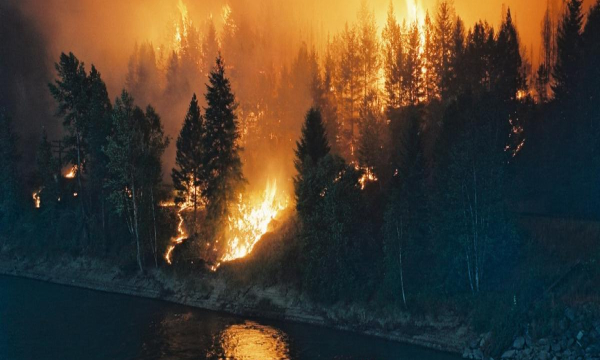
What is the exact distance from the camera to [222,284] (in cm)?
6488

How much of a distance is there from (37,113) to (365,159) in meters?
107

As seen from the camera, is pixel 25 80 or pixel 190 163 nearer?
pixel 190 163

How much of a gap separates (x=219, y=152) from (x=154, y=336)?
26885 mm

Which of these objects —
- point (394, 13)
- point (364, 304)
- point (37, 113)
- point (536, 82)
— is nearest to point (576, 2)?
point (536, 82)

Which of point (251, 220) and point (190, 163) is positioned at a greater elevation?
point (190, 163)

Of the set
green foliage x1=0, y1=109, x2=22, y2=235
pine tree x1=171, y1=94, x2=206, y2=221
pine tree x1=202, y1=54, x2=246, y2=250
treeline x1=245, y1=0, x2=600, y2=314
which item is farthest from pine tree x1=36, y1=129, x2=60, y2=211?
treeline x1=245, y1=0, x2=600, y2=314

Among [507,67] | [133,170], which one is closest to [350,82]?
[507,67]

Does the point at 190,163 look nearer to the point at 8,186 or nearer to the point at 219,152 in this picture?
the point at 219,152

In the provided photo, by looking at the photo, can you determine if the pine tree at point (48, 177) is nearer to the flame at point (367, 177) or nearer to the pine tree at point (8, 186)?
the pine tree at point (8, 186)

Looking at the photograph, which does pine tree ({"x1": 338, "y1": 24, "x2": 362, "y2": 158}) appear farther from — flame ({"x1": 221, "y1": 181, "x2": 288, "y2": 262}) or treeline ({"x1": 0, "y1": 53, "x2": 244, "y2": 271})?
→ treeline ({"x1": 0, "y1": 53, "x2": 244, "y2": 271})

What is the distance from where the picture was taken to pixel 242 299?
62000 millimetres

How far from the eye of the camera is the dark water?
4684 cm

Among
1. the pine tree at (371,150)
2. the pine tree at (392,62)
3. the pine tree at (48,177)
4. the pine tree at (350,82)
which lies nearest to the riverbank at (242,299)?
the pine tree at (48,177)

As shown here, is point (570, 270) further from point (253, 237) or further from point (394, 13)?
point (394, 13)
